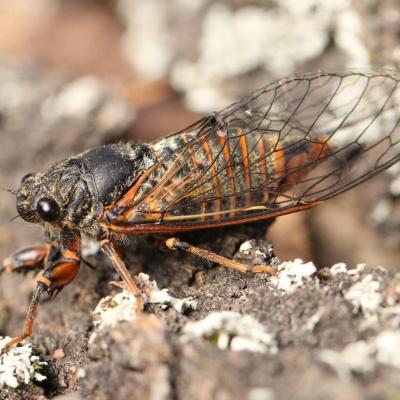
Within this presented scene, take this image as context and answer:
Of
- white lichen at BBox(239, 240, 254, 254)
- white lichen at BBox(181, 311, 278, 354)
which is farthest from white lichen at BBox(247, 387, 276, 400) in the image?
white lichen at BBox(239, 240, 254, 254)

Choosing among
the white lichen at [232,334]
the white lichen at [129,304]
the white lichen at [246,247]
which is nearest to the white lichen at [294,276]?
the white lichen at [232,334]

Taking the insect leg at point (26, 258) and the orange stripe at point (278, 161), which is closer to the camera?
the orange stripe at point (278, 161)

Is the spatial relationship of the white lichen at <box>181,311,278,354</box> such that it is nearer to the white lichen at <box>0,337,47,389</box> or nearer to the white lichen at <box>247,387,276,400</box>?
the white lichen at <box>247,387,276,400</box>

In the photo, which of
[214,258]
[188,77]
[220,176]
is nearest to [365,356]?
[214,258]

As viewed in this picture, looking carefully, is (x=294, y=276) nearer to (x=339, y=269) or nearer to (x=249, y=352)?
(x=339, y=269)

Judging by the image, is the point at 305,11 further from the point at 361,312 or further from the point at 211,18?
the point at 361,312

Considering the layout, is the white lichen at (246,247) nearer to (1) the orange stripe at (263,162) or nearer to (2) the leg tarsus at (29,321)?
(1) the orange stripe at (263,162)

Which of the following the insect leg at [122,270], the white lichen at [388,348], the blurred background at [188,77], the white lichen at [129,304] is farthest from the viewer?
the blurred background at [188,77]
